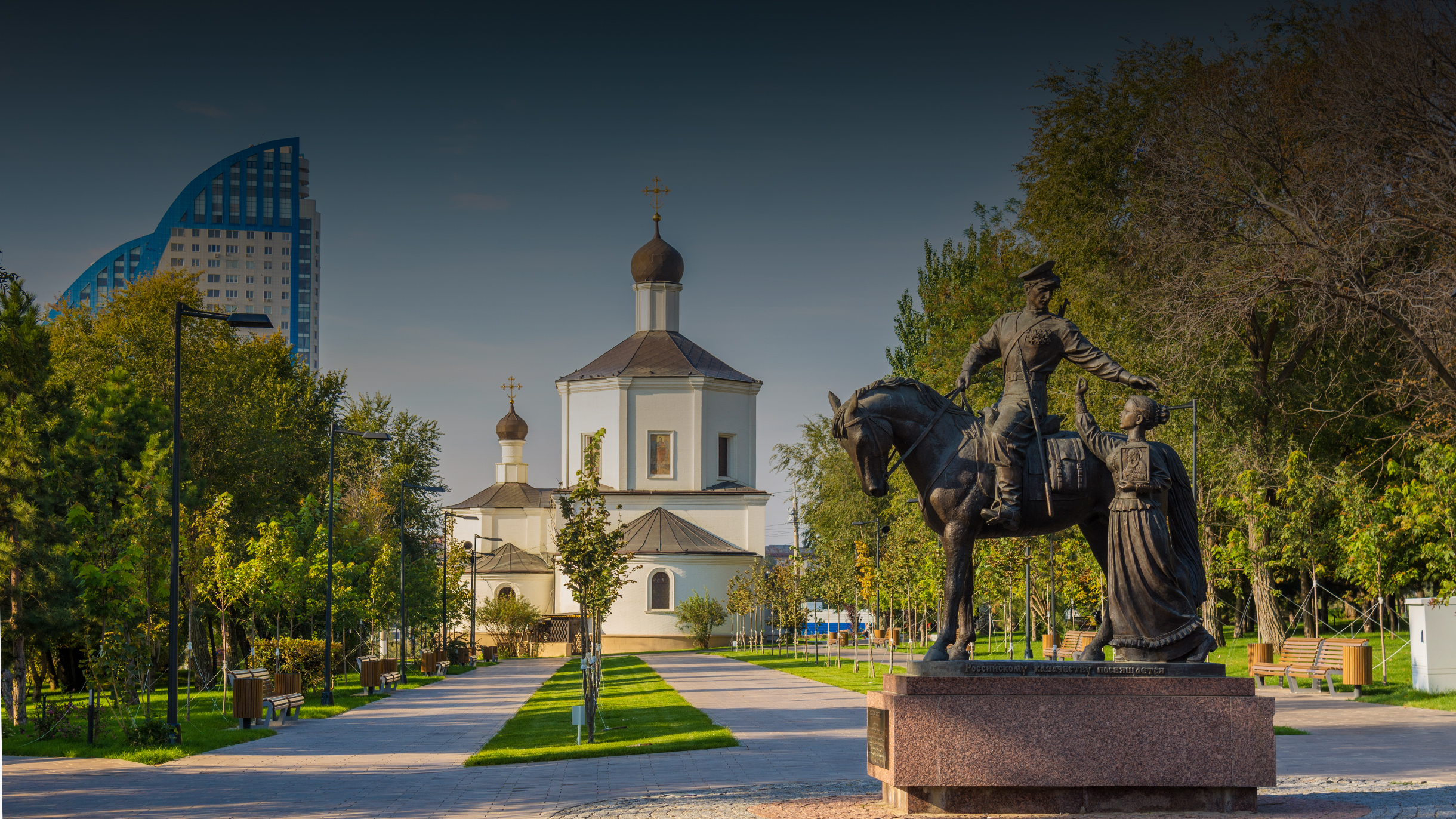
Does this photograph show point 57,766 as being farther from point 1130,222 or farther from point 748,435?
point 748,435

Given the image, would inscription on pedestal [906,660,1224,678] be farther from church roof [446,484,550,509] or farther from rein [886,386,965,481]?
church roof [446,484,550,509]

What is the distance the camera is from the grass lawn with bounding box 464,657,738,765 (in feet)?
56.3

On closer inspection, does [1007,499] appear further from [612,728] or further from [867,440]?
[612,728]

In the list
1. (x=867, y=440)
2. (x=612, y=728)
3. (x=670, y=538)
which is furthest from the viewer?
(x=670, y=538)

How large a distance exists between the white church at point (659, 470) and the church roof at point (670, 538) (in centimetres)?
8

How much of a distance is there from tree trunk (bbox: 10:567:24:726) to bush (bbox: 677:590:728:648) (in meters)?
46.4

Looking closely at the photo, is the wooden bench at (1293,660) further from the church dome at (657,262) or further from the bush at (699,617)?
the church dome at (657,262)

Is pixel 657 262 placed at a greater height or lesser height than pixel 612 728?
greater

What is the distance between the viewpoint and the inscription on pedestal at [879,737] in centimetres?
1029

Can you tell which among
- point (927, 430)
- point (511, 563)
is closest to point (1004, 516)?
point (927, 430)

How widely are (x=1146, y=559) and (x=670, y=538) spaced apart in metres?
57.8

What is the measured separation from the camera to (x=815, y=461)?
66.1 metres

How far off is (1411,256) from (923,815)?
22.7 metres

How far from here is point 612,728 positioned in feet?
68.8
